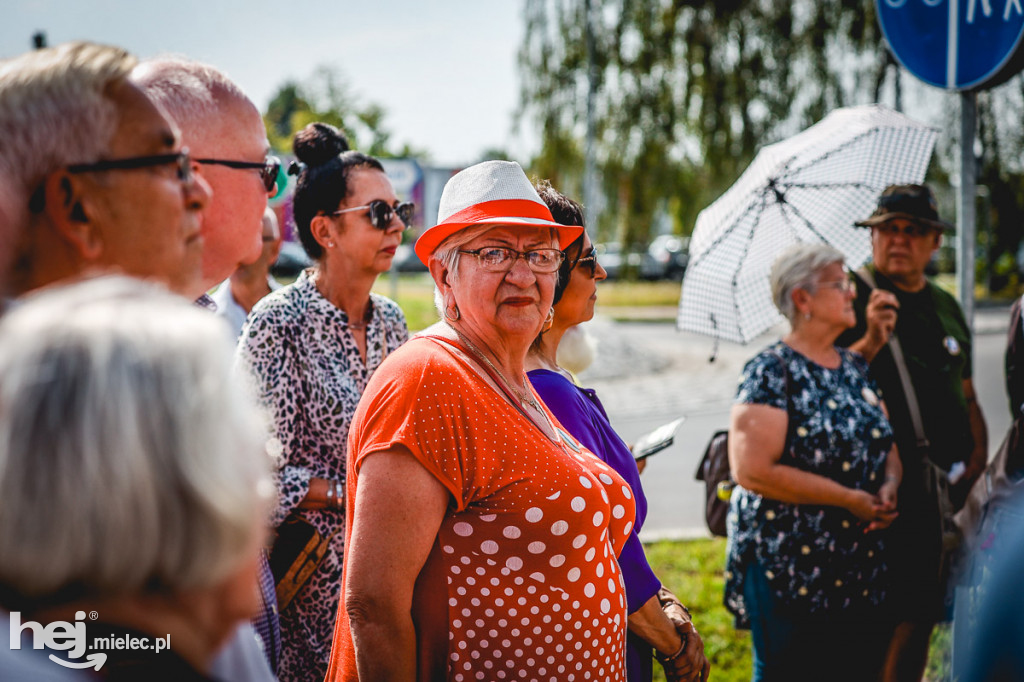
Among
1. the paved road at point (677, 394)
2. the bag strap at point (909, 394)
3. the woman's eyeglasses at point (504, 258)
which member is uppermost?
the woman's eyeglasses at point (504, 258)

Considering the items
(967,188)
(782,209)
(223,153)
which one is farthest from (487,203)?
(967,188)

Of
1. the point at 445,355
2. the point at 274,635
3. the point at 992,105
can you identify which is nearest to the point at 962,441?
the point at 445,355

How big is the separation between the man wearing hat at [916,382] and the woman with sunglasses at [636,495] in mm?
1323

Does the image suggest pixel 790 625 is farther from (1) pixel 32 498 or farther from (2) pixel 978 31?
(1) pixel 32 498

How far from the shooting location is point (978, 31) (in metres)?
3.21

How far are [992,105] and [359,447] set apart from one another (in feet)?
32.2

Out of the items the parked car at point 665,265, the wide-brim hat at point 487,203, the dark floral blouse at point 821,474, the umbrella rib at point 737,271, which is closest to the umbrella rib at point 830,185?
the umbrella rib at point 737,271

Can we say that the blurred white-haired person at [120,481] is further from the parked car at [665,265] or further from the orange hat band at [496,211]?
the parked car at [665,265]

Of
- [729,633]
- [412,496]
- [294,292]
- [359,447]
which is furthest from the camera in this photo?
[729,633]

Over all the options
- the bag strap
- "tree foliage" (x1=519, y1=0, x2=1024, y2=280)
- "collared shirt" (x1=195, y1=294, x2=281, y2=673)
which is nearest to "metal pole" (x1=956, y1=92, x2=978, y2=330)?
the bag strap

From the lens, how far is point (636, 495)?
2.46 metres

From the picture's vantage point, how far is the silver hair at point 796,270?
10.7 feet

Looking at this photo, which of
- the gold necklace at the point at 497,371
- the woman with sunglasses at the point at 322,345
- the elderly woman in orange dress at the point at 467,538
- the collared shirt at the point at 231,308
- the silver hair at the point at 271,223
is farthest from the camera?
the silver hair at the point at 271,223

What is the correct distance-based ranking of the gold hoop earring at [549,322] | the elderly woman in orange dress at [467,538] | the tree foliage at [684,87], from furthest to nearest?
1. the tree foliage at [684,87]
2. the gold hoop earring at [549,322]
3. the elderly woman in orange dress at [467,538]
